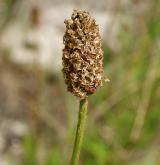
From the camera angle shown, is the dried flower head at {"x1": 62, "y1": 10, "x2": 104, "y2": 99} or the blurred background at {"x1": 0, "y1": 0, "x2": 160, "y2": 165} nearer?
the dried flower head at {"x1": 62, "y1": 10, "x2": 104, "y2": 99}

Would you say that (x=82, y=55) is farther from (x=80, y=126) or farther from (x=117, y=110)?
(x=117, y=110)

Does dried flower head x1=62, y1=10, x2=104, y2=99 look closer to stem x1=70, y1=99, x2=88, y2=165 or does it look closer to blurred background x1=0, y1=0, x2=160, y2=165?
stem x1=70, y1=99, x2=88, y2=165

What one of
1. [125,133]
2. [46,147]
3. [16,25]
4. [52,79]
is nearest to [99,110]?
[125,133]

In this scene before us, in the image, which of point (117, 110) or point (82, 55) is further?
point (117, 110)

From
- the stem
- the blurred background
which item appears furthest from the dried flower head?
the blurred background

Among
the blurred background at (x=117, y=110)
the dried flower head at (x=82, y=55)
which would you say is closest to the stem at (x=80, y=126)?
the dried flower head at (x=82, y=55)

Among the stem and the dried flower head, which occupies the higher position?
the dried flower head

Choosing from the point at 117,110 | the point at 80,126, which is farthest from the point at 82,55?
the point at 117,110

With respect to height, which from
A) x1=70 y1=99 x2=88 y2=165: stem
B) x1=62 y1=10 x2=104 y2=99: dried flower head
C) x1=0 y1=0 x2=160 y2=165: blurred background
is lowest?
x1=70 y1=99 x2=88 y2=165: stem

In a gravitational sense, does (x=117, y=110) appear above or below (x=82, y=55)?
above
